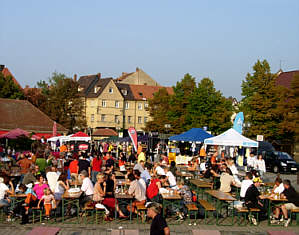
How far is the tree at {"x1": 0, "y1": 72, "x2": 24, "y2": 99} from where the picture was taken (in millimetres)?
58219

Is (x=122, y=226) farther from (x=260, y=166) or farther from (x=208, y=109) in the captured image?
(x=208, y=109)

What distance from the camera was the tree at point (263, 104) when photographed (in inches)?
1674

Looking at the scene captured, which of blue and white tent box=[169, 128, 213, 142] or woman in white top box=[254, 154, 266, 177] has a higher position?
blue and white tent box=[169, 128, 213, 142]

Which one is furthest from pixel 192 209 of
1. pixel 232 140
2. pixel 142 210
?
pixel 232 140

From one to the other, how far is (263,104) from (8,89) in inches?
1400

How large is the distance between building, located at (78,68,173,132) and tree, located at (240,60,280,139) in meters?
32.8

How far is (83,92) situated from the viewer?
262 feet

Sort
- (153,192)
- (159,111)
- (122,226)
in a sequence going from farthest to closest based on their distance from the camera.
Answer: (159,111)
(153,192)
(122,226)

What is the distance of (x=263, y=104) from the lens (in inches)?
1673

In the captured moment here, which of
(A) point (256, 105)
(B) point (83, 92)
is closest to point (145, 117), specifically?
(B) point (83, 92)

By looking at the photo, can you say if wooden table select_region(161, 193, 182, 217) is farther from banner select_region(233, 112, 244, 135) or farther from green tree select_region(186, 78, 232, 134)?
green tree select_region(186, 78, 232, 134)

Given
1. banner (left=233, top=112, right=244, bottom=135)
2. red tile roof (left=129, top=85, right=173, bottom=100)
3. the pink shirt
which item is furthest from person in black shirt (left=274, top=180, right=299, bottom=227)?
red tile roof (left=129, top=85, right=173, bottom=100)

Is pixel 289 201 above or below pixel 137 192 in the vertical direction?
below

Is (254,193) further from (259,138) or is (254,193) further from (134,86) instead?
(134,86)
